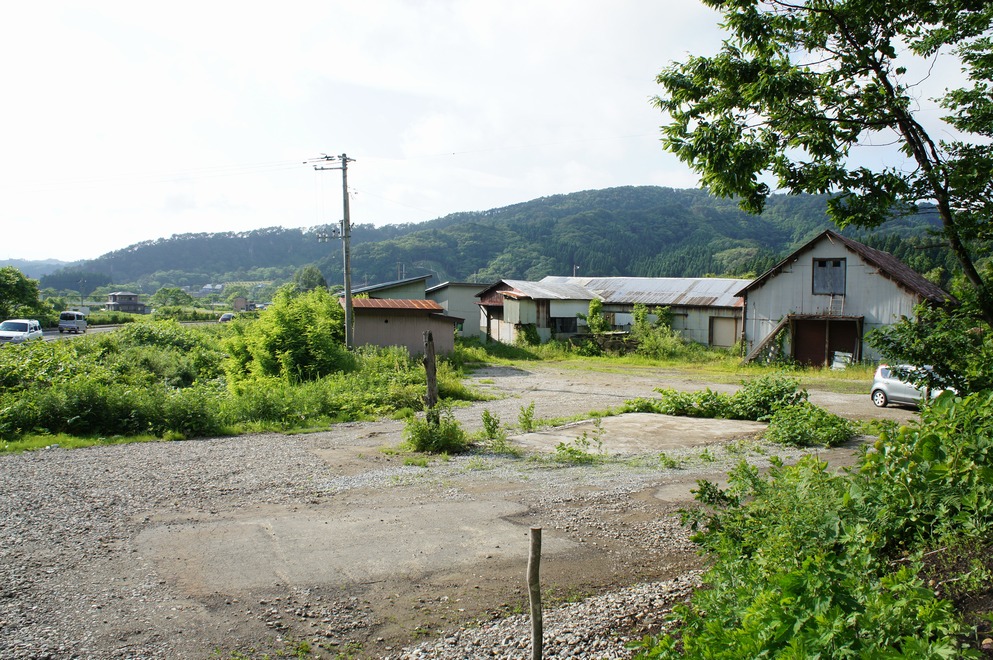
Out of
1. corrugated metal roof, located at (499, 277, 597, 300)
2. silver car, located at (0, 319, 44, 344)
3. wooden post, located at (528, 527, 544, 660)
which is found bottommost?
silver car, located at (0, 319, 44, 344)

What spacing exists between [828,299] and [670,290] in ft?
35.4

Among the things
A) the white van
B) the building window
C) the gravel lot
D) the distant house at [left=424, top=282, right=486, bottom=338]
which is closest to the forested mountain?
the white van

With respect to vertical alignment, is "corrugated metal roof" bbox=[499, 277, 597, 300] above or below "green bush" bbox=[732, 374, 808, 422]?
above

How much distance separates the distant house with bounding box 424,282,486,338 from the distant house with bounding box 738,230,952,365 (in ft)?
57.6

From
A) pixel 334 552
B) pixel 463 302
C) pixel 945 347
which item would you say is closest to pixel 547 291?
pixel 463 302

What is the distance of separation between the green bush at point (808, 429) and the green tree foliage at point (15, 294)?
53.5 m

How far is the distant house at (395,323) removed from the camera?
89.2 feet

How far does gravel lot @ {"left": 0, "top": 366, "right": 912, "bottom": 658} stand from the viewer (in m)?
4.79

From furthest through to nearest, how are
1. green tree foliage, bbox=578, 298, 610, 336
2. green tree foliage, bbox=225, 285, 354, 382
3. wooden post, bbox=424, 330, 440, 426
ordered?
green tree foliage, bbox=578, 298, 610, 336 < green tree foliage, bbox=225, 285, 354, 382 < wooden post, bbox=424, 330, 440, 426

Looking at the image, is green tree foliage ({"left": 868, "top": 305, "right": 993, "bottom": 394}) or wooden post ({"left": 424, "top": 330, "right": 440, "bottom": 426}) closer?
green tree foliage ({"left": 868, "top": 305, "right": 993, "bottom": 394})

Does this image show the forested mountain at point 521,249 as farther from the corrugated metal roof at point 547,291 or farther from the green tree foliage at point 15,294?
the corrugated metal roof at point 547,291

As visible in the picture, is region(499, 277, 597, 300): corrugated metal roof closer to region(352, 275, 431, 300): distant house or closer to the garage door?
region(352, 275, 431, 300): distant house

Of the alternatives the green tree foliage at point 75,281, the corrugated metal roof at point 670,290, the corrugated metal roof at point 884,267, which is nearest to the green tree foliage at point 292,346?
the corrugated metal roof at point 884,267

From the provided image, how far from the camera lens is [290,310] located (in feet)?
68.6
